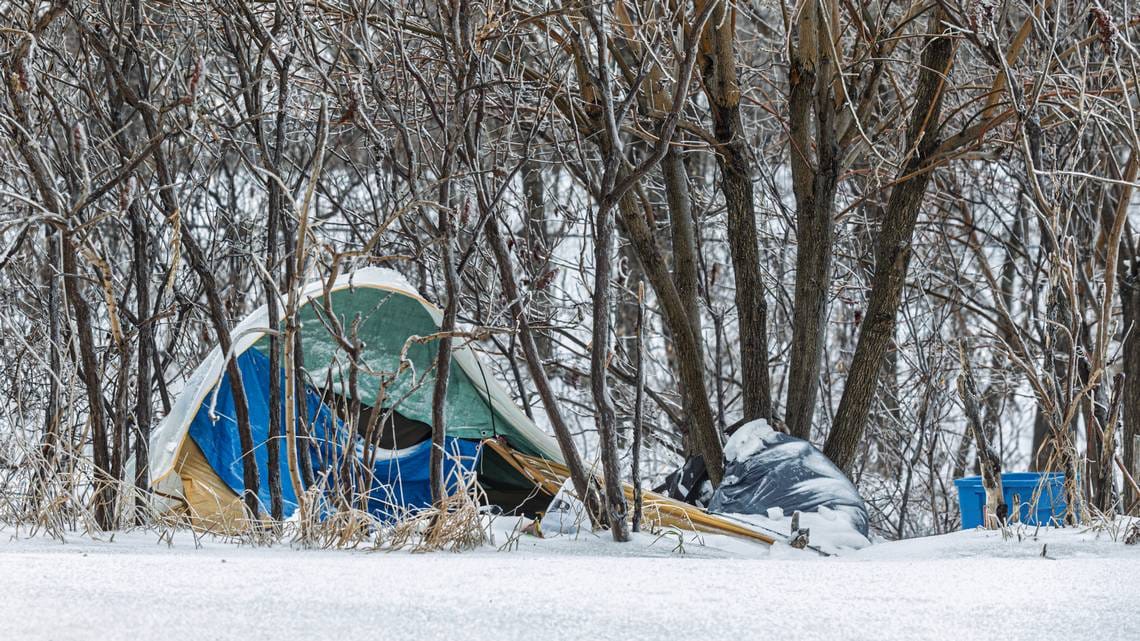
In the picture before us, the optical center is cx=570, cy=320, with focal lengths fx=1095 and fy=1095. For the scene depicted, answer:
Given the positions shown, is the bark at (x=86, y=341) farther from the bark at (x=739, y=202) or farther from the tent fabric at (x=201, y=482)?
the bark at (x=739, y=202)

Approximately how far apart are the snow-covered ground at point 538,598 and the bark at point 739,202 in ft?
8.66

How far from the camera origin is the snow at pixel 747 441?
468 centimetres

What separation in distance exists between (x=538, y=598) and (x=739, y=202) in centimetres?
358

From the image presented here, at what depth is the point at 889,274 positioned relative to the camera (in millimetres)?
5355

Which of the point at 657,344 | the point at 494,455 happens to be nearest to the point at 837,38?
the point at 494,455

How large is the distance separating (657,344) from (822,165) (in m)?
5.59

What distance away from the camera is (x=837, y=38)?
521 cm

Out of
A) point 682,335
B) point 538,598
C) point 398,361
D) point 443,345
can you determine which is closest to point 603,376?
point 443,345

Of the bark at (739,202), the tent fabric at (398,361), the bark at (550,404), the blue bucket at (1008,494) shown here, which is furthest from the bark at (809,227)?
the bark at (550,404)

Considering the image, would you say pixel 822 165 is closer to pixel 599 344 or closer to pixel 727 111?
pixel 727 111

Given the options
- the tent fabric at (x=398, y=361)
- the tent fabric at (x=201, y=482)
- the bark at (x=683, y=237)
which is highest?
the bark at (x=683, y=237)

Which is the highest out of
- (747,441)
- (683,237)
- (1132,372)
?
(683,237)

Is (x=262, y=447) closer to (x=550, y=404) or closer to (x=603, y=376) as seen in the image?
(x=550, y=404)

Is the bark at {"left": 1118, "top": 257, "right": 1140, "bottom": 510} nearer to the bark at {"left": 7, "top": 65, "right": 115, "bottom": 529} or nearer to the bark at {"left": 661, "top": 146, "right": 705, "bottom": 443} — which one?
the bark at {"left": 661, "top": 146, "right": 705, "bottom": 443}
